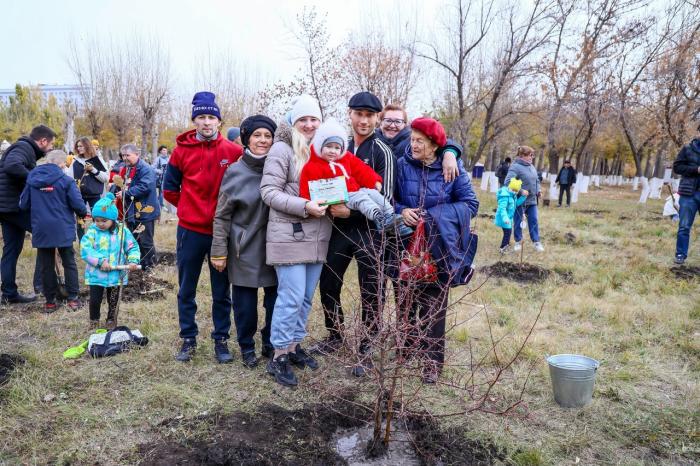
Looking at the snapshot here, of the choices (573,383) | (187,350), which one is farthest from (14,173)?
(573,383)

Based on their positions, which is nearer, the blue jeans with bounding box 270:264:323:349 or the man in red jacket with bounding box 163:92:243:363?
the blue jeans with bounding box 270:264:323:349

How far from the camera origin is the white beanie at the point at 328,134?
Result: 3105 mm

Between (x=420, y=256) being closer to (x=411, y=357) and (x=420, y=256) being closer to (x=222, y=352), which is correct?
(x=411, y=357)

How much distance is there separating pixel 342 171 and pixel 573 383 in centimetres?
205

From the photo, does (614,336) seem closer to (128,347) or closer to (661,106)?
(128,347)

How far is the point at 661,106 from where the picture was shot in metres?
17.7

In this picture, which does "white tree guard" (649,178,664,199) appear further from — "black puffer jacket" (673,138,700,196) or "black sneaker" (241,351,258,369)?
"black sneaker" (241,351,258,369)

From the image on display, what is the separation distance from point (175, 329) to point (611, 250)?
7557 mm

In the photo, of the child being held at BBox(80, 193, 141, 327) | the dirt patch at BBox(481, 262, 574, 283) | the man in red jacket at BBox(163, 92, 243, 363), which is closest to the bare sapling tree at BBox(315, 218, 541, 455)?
the man in red jacket at BBox(163, 92, 243, 363)

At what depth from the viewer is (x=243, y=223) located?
3.39m

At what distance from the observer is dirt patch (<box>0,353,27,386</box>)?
3294mm

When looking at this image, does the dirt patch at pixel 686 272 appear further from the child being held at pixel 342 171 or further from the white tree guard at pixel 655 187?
the white tree guard at pixel 655 187

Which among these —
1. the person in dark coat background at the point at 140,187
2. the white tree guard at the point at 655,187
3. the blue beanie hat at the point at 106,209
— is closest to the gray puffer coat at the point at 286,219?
the blue beanie hat at the point at 106,209

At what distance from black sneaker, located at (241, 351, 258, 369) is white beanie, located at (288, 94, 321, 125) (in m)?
1.77
